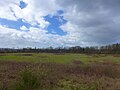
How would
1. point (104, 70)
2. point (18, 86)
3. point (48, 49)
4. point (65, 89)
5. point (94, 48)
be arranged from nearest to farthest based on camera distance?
point (18, 86), point (65, 89), point (104, 70), point (94, 48), point (48, 49)

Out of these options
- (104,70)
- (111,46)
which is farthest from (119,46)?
(104,70)

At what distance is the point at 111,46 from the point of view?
144m

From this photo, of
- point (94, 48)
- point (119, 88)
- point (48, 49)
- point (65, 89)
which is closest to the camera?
point (65, 89)

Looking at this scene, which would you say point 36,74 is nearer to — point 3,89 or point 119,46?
point 3,89

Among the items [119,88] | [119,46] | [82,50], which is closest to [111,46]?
[119,46]

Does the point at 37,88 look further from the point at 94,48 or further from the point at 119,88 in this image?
the point at 94,48

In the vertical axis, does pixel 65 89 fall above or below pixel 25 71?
below

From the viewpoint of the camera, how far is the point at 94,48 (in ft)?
502

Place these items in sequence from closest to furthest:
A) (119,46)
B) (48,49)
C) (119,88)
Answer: (119,88)
(119,46)
(48,49)

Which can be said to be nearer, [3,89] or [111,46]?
[3,89]

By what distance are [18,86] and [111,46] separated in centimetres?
13945

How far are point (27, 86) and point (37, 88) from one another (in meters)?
0.42

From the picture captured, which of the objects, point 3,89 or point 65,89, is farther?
point 65,89

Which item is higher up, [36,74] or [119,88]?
[36,74]
